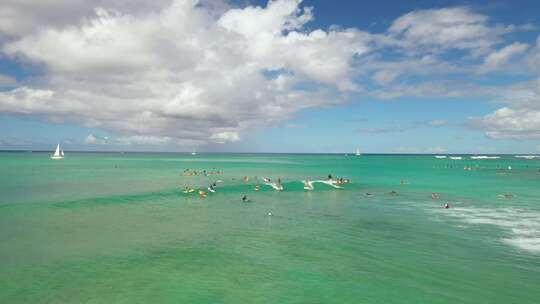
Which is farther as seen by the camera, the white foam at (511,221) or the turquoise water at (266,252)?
the white foam at (511,221)

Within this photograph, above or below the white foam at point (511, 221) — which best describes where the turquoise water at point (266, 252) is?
below

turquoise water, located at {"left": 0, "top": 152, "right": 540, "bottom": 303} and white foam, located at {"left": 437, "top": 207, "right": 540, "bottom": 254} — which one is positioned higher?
white foam, located at {"left": 437, "top": 207, "right": 540, "bottom": 254}

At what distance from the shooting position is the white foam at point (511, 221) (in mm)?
30484

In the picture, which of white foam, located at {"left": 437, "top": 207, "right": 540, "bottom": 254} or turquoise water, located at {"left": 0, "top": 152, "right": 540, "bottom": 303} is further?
white foam, located at {"left": 437, "top": 207, "right": 540, "bottom": 254}

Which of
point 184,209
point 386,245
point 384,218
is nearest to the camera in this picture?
point 386,245

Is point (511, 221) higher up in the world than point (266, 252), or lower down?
higher up

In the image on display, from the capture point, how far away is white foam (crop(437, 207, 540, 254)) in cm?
3048

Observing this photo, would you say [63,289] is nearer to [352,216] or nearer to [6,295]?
[6,295]

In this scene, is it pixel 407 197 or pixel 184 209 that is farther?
pixel 407 197

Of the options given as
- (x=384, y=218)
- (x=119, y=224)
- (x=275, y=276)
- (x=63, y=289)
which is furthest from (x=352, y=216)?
(x=63, y=289)

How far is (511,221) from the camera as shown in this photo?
3906cm

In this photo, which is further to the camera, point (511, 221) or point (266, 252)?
point (511, 221)

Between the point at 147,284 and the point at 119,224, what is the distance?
17.8 metres

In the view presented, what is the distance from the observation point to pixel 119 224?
1447 inches
